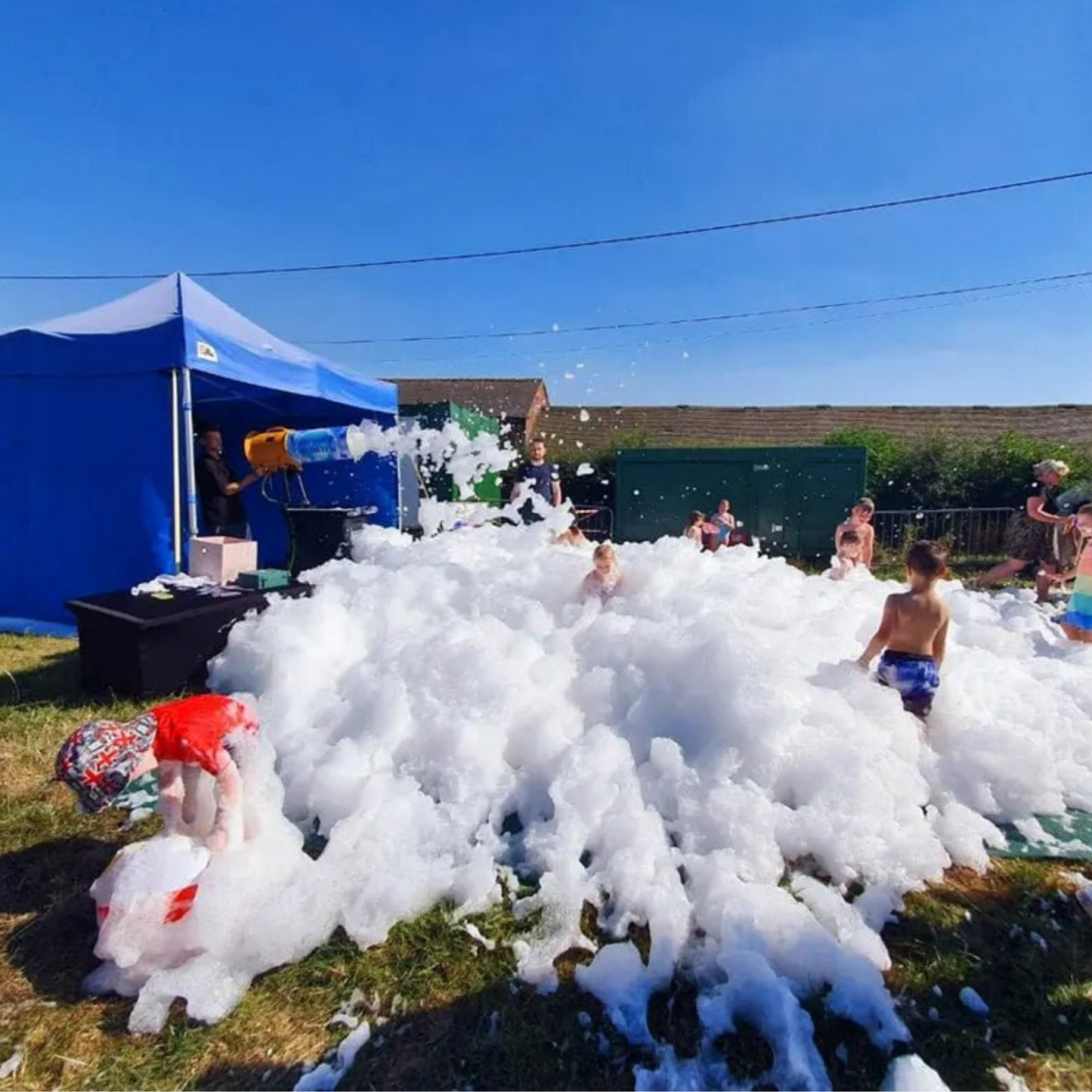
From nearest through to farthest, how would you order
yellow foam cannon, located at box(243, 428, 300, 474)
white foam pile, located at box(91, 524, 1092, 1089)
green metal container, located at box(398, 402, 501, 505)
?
white foam pile, located at box(91, 524, 1092, 1089), yellow foam cannon, located at box(243, 428, 300, 474), green metal container, located at box(398, 402, 501, 505)

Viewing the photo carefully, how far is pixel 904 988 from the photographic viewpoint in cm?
225

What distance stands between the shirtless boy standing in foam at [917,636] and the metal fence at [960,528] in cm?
1111

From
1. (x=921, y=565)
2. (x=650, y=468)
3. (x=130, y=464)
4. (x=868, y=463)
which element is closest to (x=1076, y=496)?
(x=868, y=463)

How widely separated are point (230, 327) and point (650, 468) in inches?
339

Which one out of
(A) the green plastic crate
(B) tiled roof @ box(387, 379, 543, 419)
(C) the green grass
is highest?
(B) tiled roof @ box(387, 379, 543, 419)

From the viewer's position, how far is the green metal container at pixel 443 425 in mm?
14203

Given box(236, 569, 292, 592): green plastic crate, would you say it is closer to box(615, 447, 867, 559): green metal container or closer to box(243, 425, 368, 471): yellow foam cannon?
box(243, 425, 368, 471): yellow foam cannon

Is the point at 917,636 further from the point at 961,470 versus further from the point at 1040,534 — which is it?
the point at 961,470

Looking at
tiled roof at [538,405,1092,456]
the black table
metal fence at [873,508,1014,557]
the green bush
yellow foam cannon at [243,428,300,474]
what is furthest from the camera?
tiled roof at [538,405,1092,456]

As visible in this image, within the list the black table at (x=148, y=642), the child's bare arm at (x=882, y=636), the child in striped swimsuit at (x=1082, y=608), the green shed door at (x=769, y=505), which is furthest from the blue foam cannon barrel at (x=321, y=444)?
the green shed door at (x=769, y=505)

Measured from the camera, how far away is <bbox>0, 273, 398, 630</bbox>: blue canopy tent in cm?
617

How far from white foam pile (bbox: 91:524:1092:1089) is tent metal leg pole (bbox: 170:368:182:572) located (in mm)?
1800

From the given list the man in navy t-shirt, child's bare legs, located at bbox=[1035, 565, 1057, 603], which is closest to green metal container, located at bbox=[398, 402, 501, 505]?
the man in navy t-shirt

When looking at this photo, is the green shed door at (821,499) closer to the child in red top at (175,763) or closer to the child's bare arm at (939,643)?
the child's bare arm at (939,643)
